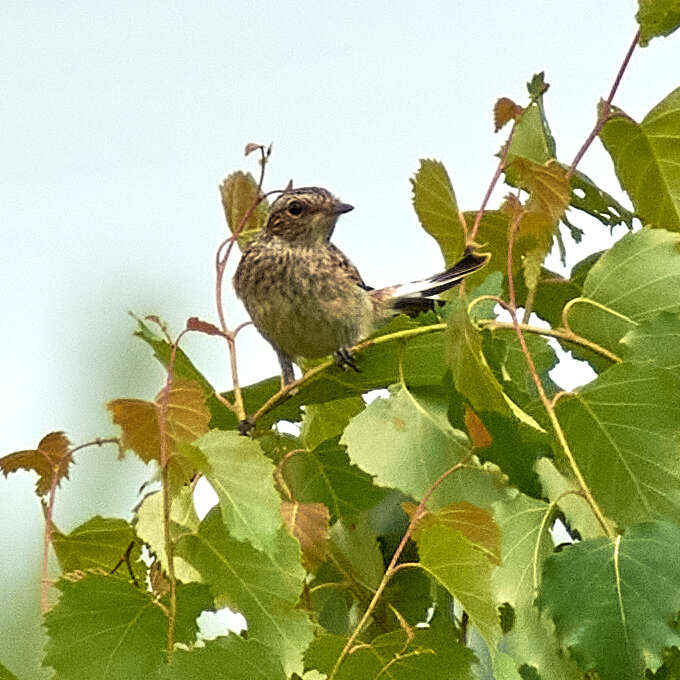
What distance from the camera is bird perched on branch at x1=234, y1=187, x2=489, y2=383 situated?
227 centimetres

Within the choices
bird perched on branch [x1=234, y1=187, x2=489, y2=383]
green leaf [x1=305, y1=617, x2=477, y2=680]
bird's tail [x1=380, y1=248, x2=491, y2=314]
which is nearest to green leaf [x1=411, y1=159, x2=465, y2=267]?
bird's tail [x1=380, y1=248, x2=491, y2=314]

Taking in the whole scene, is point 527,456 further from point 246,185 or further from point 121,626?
point 246,185

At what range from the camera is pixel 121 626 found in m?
1.10

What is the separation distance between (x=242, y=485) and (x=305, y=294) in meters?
1.34

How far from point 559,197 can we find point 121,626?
62 centimetres

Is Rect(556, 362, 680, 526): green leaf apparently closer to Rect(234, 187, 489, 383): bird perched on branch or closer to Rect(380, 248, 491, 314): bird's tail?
Rect(380, 248, 491, 314): bird's tail

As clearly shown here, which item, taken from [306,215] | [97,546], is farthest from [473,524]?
[306,215]

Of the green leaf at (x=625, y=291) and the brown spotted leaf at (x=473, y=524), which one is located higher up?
the green leaf at (x=625, y=291)

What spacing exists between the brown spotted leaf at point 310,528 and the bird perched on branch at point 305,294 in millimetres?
975

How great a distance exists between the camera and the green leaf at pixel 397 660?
1078 millimetres

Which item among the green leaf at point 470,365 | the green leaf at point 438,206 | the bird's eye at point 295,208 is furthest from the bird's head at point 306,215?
the green leaf at point 470,365

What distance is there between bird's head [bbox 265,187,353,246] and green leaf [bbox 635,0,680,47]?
1.22 m

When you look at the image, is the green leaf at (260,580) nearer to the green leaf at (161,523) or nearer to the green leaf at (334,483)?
the green leaf at (161,523)

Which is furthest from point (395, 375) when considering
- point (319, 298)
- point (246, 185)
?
point (319, 298)
